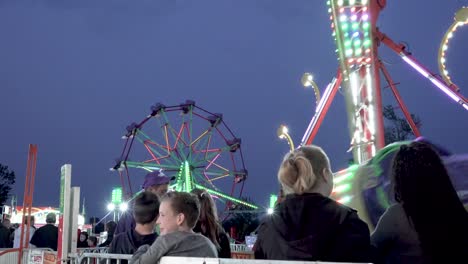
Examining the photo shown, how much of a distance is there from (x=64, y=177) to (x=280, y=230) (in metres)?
2.94

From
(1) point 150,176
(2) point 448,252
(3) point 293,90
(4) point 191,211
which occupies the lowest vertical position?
(2) point 448,252

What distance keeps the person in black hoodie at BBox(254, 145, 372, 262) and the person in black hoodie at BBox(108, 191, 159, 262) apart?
1.20 meters

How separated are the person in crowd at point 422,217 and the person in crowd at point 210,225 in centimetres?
120

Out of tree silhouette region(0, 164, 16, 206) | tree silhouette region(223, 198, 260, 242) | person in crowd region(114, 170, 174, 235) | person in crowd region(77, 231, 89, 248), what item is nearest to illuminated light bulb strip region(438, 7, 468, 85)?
person in crowd region(114, 170, 174, 235)

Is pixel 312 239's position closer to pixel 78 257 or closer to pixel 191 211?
pixel 191 211

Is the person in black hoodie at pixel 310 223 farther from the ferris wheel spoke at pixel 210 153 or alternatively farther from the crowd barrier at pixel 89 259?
the ferris wheel spoke at pixel 210 153

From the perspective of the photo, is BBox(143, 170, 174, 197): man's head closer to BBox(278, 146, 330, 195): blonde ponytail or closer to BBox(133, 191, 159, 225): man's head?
BBox(133, 191, 159, 225): man's head

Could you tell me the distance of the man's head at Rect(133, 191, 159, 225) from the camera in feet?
10.6

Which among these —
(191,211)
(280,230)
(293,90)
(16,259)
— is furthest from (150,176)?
(293,90)

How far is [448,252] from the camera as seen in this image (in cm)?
193

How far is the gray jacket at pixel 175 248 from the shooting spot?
238cm

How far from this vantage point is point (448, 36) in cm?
849

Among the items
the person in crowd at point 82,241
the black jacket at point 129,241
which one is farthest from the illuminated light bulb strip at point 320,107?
the black jacket at point 129,241

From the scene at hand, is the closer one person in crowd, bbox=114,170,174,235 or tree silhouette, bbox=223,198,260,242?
person in crowd, bbox=114,170,174,235
